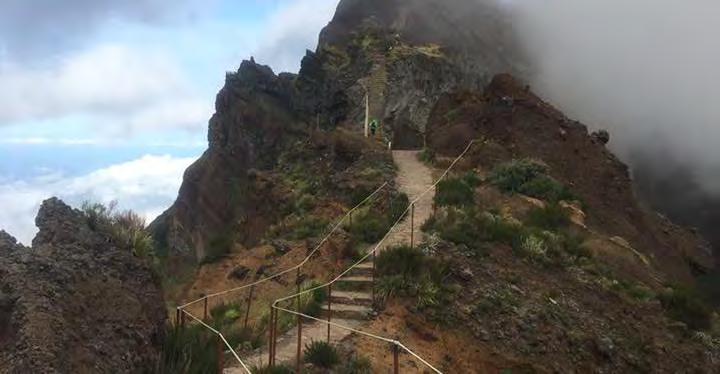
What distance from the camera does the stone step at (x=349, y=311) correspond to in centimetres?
1299

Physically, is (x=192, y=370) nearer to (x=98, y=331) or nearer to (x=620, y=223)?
(x=98, y=331)

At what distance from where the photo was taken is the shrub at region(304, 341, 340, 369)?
10.6 meters

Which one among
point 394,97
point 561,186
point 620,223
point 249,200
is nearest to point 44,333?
point 561,186

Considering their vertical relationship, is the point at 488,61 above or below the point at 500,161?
above

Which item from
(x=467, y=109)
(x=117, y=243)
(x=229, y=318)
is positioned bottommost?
(x=229, y=318)

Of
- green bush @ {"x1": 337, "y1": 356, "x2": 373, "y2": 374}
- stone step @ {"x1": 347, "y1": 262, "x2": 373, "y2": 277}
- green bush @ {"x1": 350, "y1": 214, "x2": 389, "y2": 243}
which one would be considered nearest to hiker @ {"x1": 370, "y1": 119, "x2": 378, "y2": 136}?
green bush @ {"x1": 350, "y1": 214, "x2": 389, "y2": 243}

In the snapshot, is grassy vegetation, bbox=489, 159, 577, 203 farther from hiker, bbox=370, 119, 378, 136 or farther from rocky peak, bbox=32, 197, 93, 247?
rocky peak, bbox=32, 197, 93, 247

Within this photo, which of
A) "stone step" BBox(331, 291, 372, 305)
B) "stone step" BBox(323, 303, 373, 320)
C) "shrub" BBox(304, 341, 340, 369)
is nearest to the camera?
"shrub" BBox(304, 341, 340, 369)

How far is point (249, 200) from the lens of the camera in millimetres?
26828

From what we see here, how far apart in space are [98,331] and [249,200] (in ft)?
62.9

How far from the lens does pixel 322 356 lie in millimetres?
10602

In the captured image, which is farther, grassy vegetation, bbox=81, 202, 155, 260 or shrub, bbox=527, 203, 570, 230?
shrub, bbox=527, 203, 570, 230

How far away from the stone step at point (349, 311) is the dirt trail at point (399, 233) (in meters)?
0.11

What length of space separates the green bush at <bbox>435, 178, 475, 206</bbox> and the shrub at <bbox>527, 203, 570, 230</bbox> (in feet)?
5.52
